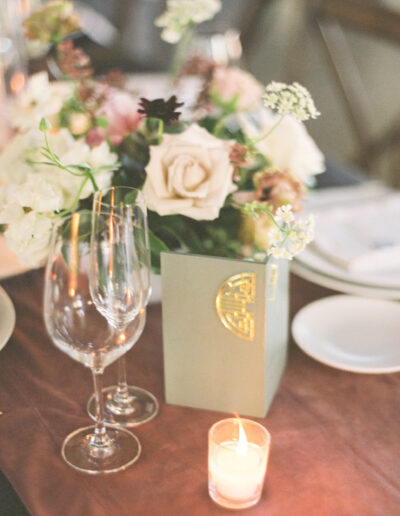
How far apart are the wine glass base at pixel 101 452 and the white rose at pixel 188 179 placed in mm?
276

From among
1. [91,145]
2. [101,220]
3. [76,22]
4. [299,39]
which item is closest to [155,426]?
[101,220]

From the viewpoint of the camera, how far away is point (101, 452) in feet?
2.39

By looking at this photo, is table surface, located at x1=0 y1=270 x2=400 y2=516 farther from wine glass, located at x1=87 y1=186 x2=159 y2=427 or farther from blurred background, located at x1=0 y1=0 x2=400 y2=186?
blurred background, located at x1=0 y1=0 x2=400 y2=186

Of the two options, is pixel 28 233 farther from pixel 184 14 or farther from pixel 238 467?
pixel 184 14

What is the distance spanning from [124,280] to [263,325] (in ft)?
0.58

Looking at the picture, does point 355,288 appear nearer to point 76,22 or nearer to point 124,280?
point 124,280

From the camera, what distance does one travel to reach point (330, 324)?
0.99 m

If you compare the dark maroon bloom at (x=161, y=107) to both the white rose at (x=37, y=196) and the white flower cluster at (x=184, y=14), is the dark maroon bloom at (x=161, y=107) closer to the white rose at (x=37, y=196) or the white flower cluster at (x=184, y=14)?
the white rose at (x=37, y=196)

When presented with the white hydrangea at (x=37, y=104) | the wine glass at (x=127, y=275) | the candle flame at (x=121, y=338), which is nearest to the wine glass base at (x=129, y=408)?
the wine glass at (x=127, y=275)

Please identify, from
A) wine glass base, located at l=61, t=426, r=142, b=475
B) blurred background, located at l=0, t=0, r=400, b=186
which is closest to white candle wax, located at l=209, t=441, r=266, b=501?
wine glass base, located at l=61, t=426, r=142, b=475

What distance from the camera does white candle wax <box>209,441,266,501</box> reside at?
652mm

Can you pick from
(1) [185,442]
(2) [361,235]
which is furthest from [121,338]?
(2) [361,235]

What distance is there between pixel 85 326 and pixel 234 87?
0.59 m

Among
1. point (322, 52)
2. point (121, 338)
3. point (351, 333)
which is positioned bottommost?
point (322, 52)
